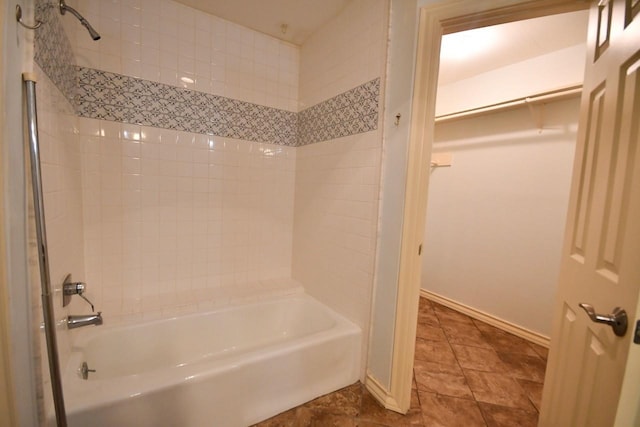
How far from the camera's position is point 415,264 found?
52.9 inches

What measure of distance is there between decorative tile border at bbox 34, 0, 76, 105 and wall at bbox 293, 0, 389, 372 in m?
1.41

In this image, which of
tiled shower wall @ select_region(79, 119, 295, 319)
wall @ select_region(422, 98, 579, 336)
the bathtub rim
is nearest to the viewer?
the bathtub rim

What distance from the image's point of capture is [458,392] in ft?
5.09

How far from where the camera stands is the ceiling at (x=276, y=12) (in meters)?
1.68

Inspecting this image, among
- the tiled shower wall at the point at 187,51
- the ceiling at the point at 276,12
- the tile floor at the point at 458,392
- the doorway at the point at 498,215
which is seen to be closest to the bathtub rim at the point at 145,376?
the tile floor at the point at 458,392

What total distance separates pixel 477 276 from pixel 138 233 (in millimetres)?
3003

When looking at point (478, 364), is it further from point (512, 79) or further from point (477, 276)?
point (512, 79)

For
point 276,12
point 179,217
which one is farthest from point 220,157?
point 276,12

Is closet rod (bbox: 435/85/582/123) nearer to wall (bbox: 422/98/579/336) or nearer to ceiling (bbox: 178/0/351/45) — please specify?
wall (bbox: 422/98/579/336)

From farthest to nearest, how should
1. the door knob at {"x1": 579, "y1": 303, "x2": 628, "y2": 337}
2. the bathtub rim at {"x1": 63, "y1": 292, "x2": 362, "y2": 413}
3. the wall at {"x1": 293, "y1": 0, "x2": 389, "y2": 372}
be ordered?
the wall at {"x1": 293, "y1": 0, "x2": 389, "y2": 372}, the bathtub rim at {"x1": 63, "y1": 292, "x2": 362, "y2": 413}, the door knob at {"x1": 579, "y1": 303, "x2": 628, "y2": 337}

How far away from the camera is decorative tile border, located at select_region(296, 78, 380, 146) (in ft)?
4.98

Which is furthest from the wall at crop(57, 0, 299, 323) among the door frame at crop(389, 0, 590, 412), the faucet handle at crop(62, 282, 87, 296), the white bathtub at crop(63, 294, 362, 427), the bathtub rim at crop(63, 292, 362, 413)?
the door frame at crop(389, 0, 590, 412)

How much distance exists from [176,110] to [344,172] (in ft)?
4.16

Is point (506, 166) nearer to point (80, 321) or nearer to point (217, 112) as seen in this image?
point (217, 112)
